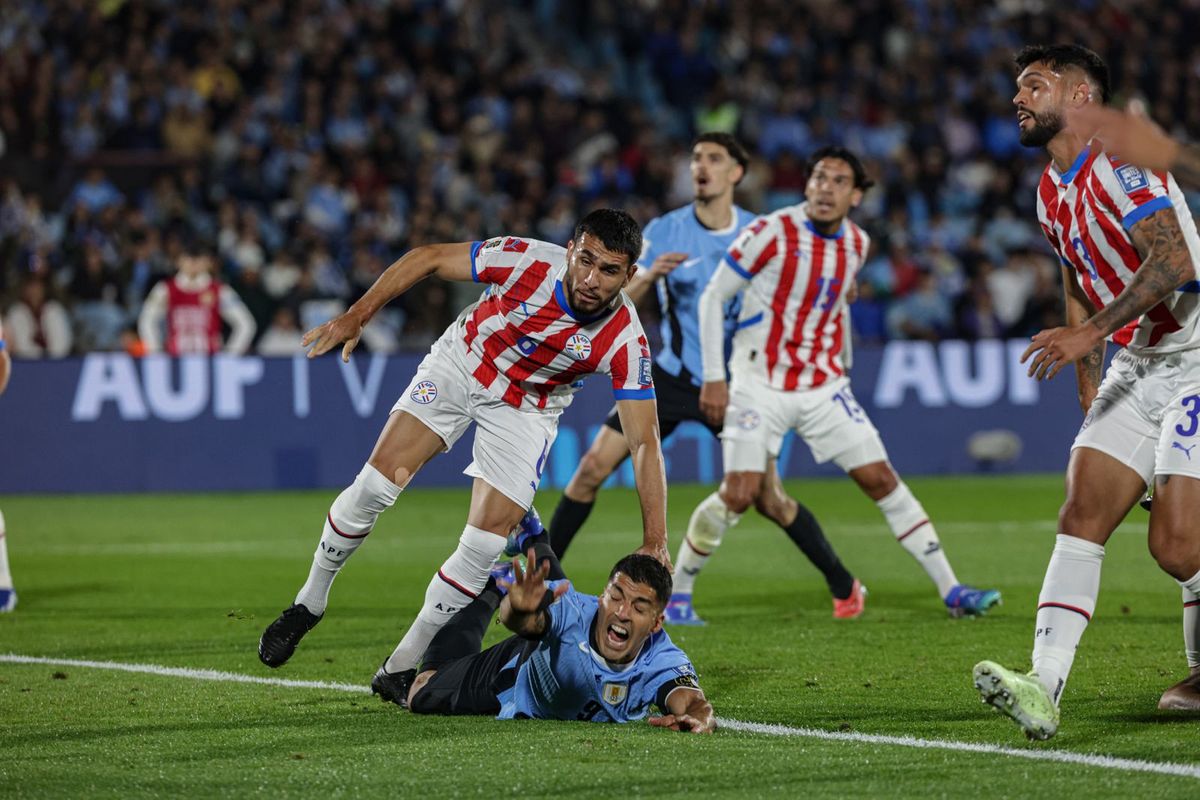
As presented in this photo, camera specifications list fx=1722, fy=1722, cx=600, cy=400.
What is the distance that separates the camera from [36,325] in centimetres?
1731

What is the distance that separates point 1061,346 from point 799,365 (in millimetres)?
4117

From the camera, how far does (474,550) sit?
21.8ft

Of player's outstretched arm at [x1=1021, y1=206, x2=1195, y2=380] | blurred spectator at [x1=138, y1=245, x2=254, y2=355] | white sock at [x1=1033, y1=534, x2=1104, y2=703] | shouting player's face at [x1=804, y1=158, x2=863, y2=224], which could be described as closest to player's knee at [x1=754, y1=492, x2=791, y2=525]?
shouting player's face at [x1=804, y1=158, x2=863, y2=224]

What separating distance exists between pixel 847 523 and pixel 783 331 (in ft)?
15.9

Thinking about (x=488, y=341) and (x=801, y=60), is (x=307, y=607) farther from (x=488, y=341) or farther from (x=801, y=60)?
(x=801, y=60)

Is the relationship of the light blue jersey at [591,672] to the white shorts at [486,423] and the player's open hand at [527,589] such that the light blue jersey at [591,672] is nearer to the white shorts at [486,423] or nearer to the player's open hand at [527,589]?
the player's open hand at [527,589]

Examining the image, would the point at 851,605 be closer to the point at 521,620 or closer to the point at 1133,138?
the point at 521,620

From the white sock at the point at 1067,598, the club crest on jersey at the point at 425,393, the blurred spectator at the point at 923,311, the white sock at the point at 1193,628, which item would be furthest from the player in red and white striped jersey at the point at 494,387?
the blurred spectator at the point at 923,311

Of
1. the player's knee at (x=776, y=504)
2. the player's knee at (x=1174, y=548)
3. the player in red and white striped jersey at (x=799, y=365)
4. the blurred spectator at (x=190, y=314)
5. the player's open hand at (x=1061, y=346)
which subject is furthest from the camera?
the blurred spectator at (x=190, y=314)

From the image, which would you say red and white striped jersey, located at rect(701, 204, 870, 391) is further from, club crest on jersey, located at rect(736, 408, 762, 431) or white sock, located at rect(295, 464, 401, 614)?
white sock, located at rect(295, 464, 401, 614)

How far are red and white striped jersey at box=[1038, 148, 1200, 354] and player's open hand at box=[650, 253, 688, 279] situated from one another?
3539 mm

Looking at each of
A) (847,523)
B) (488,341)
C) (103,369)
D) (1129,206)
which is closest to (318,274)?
(103,369)

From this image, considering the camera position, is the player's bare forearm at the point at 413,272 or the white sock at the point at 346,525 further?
the white sock at the point at 346,525

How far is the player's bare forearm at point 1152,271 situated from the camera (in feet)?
18.0
